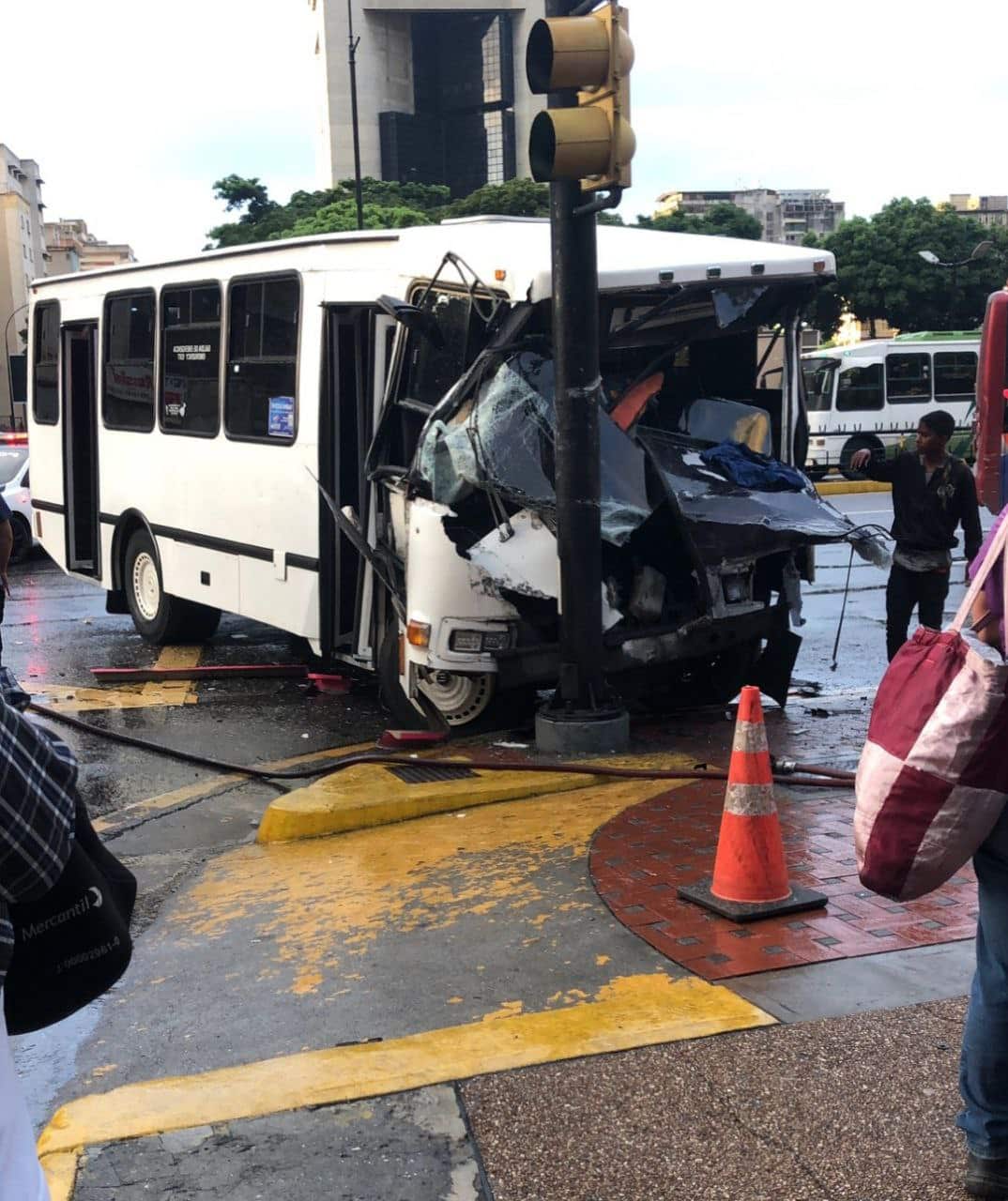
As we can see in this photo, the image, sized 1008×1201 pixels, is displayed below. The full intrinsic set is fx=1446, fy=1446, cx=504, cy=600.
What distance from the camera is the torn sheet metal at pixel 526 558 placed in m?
7.46

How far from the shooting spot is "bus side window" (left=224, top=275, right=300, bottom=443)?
9359 millimetres

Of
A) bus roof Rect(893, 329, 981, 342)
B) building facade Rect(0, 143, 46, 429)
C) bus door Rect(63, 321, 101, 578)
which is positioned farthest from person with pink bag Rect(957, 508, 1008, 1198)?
building facade Rect(0, 143, 46, 429)

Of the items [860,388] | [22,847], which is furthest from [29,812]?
[860,388]

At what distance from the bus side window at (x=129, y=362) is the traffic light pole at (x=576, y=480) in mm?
5090

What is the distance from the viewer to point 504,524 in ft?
24.6

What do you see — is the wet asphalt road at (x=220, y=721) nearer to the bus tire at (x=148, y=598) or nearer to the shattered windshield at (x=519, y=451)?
the bus tire at (x=148, y=598)

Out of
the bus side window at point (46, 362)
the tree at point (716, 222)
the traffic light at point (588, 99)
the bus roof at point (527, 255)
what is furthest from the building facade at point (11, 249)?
the traffic light at point (588, 99)

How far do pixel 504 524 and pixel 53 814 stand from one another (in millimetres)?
5269

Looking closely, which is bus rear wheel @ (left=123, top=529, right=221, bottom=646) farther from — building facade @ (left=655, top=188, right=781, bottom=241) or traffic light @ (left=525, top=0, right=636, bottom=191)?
building facade @ (left=655, top=188, right=781, bottom=241)

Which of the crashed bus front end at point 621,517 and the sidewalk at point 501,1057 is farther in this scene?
the crashed bus front end at point 621,517

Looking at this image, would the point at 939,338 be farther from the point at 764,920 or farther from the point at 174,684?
the point at 764,920

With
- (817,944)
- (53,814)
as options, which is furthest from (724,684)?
(53,814)

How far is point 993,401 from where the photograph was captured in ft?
18.5

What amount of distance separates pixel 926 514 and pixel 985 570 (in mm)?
5885
